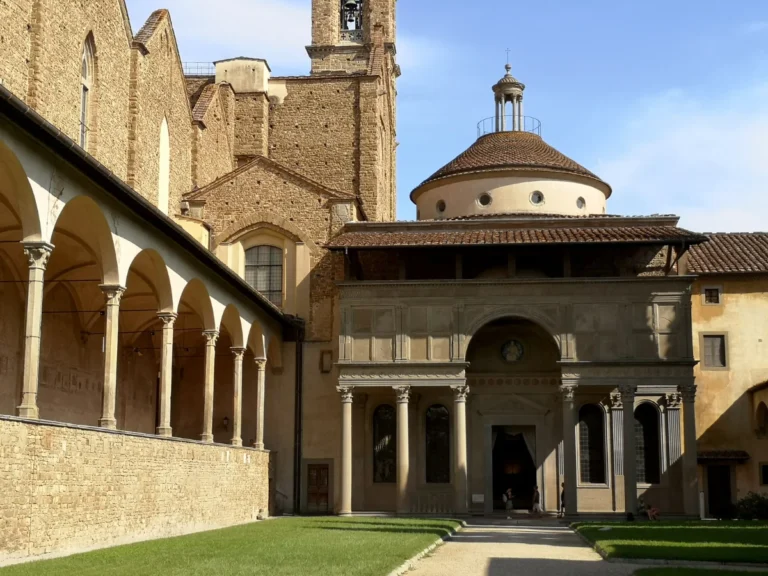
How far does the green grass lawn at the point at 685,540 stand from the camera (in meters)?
16.6

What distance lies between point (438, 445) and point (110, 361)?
1714 centimetres

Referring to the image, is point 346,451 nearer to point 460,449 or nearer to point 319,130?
point 460,449

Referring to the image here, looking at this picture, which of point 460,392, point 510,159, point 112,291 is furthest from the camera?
point 510,159

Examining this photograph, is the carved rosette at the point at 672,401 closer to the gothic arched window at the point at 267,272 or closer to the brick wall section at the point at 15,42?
the gothic arched window at the point at 267,272

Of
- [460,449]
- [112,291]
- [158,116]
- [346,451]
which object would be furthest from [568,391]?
[112,291]

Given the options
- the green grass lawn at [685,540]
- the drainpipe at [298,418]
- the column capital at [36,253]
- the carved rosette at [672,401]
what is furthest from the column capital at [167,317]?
the carved rosette at [672,401]

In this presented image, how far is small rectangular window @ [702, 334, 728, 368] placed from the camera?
3650 centimetres

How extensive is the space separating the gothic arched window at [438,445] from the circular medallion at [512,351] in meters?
2.54

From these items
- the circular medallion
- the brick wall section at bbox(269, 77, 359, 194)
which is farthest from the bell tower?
the circular medallion

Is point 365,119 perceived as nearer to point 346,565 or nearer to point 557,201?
point 557,201

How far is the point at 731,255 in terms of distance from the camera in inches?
1470

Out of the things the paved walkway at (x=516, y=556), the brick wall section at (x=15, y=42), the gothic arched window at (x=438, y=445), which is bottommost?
the paved walkway at (x=516, y=556)

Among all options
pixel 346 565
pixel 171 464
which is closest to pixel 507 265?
pixel 171 464

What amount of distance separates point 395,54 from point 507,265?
25.0 metres
